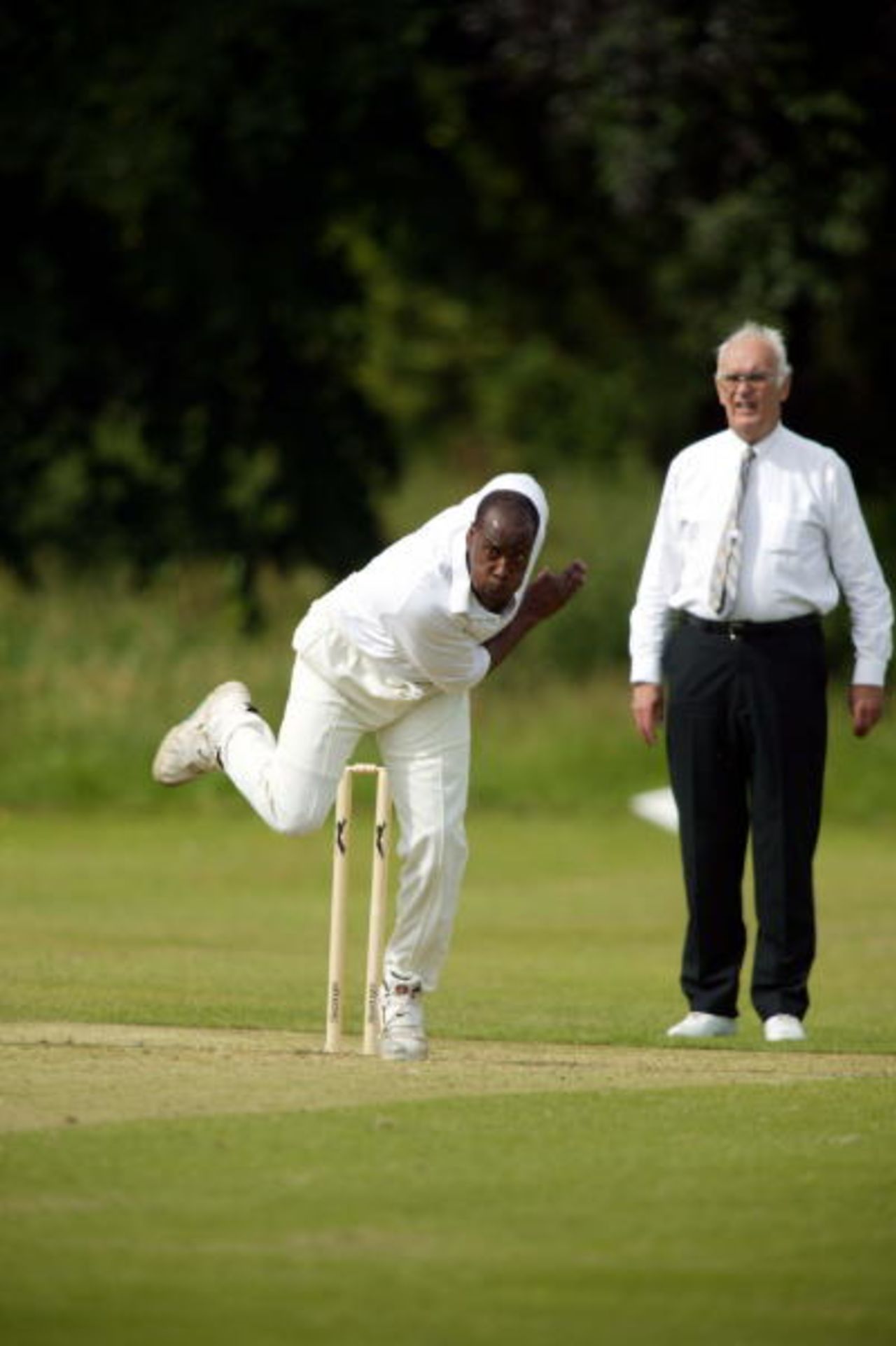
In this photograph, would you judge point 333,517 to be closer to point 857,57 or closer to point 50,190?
point 50,190

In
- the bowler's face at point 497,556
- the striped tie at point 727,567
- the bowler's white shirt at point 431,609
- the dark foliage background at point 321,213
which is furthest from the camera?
the dark foliage background at point 321,213

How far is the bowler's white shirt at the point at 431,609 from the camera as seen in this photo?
734 centimetres

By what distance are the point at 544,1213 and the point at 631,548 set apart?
57.7 feet

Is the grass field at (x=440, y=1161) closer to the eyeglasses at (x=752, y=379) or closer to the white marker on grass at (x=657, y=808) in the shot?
the eyeglasses at (x=752, y=379)

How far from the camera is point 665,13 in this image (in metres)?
18.9

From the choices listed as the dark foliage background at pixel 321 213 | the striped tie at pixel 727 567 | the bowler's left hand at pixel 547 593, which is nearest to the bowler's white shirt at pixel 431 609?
the bowler's left hand at pixel 547 593

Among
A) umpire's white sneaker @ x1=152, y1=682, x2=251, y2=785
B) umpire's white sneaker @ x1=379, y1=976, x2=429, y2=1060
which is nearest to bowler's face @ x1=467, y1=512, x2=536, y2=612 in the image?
umpire's white sneaker @ x1=379, y1=976, x2=429, y2=1060

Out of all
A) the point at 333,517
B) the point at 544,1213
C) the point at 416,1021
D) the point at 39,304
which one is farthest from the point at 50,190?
the point at 544,1213

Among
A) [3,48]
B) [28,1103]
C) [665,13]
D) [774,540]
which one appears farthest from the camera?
[3,48]

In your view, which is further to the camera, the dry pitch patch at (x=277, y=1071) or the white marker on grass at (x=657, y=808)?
the white marker on grass at (x=657, y=808)

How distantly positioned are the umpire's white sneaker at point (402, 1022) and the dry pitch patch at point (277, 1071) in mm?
52

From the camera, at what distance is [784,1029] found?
8.49 meters

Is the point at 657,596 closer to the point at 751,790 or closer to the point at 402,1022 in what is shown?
the point at 751,790

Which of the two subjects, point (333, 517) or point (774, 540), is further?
point (333, 517)
